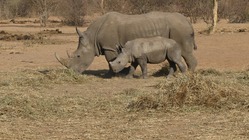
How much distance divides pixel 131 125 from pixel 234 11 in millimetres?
33758

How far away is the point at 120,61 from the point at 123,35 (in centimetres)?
94

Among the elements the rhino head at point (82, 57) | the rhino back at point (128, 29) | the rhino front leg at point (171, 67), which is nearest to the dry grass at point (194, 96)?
the rhino front leg at point (171, 67)

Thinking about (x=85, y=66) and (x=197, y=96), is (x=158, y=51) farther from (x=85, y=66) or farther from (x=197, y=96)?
(x=197, y=96)

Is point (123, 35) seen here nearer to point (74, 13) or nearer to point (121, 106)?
point (121, 106)

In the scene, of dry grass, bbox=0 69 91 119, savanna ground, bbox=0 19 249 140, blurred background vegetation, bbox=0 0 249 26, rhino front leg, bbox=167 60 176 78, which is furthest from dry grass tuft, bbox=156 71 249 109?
blurred background vegetation, bbox=0 0 249 26

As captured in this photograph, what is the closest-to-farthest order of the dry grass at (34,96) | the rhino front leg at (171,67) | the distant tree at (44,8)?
1. the dry grass at (34,96)
2. the rhino front leg at (171,67)
3. the distant tree at (44,8)

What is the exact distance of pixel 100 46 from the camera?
44.0 feet

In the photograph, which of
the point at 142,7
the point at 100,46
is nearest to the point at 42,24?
the point at 142,7

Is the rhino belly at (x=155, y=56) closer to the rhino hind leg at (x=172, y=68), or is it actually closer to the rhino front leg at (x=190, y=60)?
the rhino hind leg at (x=172, y=68)

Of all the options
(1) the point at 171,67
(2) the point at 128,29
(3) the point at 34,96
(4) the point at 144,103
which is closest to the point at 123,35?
(2) the point at 128,29

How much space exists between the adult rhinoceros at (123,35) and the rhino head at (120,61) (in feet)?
1.78

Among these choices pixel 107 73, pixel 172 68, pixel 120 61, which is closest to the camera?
pixel 120 61

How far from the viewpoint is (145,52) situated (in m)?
12.7

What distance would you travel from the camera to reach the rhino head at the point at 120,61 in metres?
12.6
